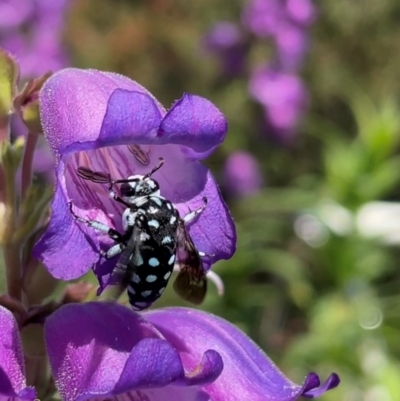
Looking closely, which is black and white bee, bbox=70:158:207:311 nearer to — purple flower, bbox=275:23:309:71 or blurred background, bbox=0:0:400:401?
blurred background, bbox=0:0:400:401

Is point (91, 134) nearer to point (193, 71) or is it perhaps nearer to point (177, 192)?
point (177, 192)

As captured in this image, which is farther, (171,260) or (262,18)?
(262,18)

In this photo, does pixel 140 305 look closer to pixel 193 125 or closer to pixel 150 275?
pixel 150 275

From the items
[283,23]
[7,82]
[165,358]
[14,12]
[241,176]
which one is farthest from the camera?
[283,23]

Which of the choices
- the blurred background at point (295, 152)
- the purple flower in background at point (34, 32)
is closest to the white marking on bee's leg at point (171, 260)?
the blurred background at point (295, 152)

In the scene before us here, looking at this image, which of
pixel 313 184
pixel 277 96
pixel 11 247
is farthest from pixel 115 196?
pixel 277 96

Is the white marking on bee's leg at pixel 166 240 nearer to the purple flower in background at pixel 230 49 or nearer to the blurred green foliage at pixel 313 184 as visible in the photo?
the blurred green foliage at pixel 313 184
